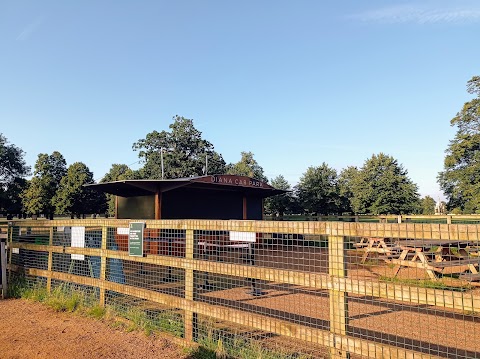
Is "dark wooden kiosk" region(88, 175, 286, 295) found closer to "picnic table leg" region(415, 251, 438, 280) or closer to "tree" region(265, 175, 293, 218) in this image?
"picnic table leg" region(415, 251, 438, 280)

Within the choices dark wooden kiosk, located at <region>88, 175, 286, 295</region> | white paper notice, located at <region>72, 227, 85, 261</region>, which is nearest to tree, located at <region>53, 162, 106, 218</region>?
dark wooden kiosk, located at <region>88, 175, 286, 295</region>

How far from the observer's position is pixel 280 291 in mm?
8000

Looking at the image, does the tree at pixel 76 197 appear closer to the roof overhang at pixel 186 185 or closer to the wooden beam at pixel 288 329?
the roof overhang at pixel 186 185

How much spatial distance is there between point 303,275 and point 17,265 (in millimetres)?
7527

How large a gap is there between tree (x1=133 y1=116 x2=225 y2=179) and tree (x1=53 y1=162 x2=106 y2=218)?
27.0ft

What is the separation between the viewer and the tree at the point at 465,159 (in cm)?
3716

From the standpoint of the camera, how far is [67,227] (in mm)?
7293

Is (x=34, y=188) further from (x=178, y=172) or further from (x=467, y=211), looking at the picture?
(x=467, y=211)

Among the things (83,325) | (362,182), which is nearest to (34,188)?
(362,182)

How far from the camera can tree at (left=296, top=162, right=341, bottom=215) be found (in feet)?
113

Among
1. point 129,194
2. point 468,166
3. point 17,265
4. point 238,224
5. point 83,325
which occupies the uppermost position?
point 468,166

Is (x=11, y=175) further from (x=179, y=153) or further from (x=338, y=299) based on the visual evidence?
(x=338, y=299)

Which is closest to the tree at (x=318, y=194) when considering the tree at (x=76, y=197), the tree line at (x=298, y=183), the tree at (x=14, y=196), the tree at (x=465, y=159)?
the tree line at (x=298, y=183)

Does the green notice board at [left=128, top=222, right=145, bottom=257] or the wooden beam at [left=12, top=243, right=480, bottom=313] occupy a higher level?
the green notice board at [left=128, top=222, right=145, bottom=257]
